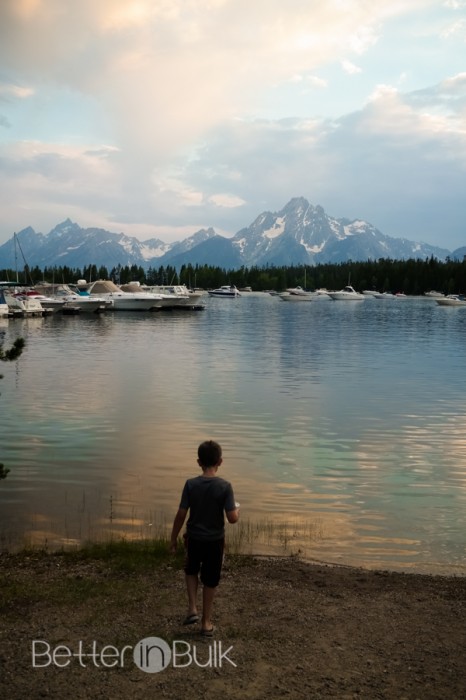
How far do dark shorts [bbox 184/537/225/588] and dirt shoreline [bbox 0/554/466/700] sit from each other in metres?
0.69

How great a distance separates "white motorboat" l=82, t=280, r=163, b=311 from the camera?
117625mm

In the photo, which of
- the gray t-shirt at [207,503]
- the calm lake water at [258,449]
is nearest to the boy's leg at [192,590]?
the gray t-shirt at [207,503]

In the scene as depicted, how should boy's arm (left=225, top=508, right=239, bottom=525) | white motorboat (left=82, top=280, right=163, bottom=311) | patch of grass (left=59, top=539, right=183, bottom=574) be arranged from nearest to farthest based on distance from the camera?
1. boy's arm (left=225, top=508, right=239, bottom=525)
2. patch of grass (left=59, top=539, right=183, bottom=574)
3. white motorboat (left=82, top=280, right=163, bottom=311)

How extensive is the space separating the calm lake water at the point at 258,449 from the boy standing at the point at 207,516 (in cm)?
447

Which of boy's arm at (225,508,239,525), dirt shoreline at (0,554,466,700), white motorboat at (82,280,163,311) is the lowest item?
dirt shoreline at (0,554,466,700)

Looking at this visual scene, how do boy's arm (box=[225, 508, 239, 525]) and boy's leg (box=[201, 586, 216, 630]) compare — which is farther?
boy's leg (box=[201, 586, 216, 630])

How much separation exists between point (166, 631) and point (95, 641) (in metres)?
0.83

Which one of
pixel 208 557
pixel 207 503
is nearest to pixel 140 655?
pixel 208 557

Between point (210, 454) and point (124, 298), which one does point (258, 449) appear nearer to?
point (210, 454)

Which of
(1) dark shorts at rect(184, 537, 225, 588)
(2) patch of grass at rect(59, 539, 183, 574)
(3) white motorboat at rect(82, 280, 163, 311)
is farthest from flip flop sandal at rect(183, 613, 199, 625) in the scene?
(3) white motorboat at rect(82, 280, 163, 311)

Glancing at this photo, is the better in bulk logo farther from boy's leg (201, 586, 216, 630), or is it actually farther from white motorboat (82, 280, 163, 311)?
white motorboat (82, 280, 163, 311)

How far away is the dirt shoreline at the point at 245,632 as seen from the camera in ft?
22.0

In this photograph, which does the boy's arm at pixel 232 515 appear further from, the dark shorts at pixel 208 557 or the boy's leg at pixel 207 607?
the boy's leg at pixel 207 607

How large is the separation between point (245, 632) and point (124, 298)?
11238 cm
